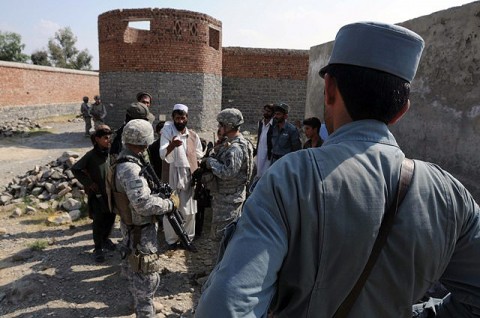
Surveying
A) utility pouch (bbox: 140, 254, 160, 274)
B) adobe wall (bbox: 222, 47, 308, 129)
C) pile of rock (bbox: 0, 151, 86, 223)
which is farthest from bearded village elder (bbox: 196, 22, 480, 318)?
adobe wall (bbox: 222, 47, 308, 129)

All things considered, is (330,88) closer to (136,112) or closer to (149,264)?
(149,264)

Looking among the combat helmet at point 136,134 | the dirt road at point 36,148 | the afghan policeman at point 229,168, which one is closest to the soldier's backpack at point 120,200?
the combat helmet at point 136,134

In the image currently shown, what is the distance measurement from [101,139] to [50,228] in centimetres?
207

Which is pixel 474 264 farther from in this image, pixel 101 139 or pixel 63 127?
pixel 63 127

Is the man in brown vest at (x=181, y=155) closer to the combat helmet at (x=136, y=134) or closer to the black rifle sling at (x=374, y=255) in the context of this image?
the combat helmet at (x=136, y=134)

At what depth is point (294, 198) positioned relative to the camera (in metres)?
0.73

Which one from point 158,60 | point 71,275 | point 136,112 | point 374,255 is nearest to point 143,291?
point 71,275

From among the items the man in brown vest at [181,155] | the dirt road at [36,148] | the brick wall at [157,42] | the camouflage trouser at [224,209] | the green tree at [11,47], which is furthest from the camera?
the green tree at [11,47]

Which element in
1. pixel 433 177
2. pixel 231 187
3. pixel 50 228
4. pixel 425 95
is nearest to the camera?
pixel 433 177

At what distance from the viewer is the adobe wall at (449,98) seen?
9.09 feet

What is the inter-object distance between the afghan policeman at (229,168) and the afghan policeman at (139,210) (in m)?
0.69

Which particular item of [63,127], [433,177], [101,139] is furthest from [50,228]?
[63,127]

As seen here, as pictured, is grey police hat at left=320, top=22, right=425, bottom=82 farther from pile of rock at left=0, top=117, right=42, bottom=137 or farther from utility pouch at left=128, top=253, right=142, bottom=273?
pile of rock at left=0, top=117, right=42, bottom=137

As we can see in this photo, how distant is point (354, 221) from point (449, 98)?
284cm
